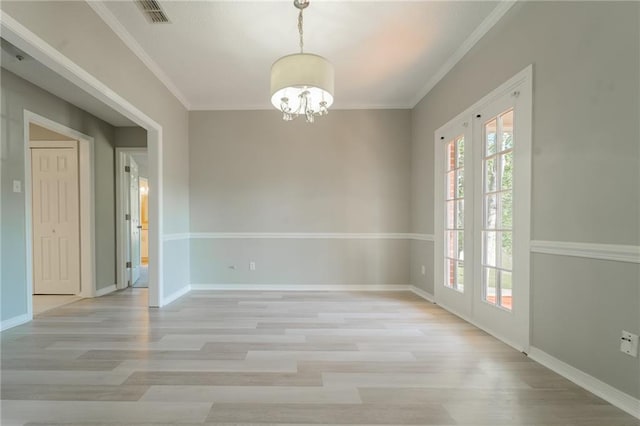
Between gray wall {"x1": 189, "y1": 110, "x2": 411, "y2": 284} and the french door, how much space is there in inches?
37.0

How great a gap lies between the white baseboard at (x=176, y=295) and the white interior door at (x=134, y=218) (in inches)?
48.8

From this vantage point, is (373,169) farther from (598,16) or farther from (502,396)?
(502,396)

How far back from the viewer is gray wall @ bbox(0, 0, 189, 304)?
1845mm

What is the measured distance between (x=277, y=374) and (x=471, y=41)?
3352 mm

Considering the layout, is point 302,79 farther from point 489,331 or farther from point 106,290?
point 106,290

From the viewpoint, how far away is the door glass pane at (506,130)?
93.4 inches

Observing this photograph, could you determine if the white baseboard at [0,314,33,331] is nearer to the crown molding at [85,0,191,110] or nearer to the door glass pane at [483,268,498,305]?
the crown molding at [85,0,191,110]

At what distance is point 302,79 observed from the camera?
6.42 feet

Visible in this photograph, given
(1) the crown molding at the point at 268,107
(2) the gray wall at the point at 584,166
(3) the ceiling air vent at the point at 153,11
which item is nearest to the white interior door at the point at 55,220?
(1) the crown molding at the point at 268,107

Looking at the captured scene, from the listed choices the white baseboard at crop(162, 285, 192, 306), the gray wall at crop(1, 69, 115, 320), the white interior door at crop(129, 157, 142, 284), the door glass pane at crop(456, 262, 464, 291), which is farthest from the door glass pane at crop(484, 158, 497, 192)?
the white interior door at crop(129, 157, 142, 284)

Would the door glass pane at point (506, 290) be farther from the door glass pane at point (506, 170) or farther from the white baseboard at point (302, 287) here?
the white baseboard at point (302, 287)

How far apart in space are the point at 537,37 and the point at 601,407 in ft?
7.89

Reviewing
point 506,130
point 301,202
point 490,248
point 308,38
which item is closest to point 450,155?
point 506,130

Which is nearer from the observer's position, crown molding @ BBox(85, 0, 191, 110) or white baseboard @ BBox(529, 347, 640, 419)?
white baseboard @ BBox(529, 347, 640, 419)
